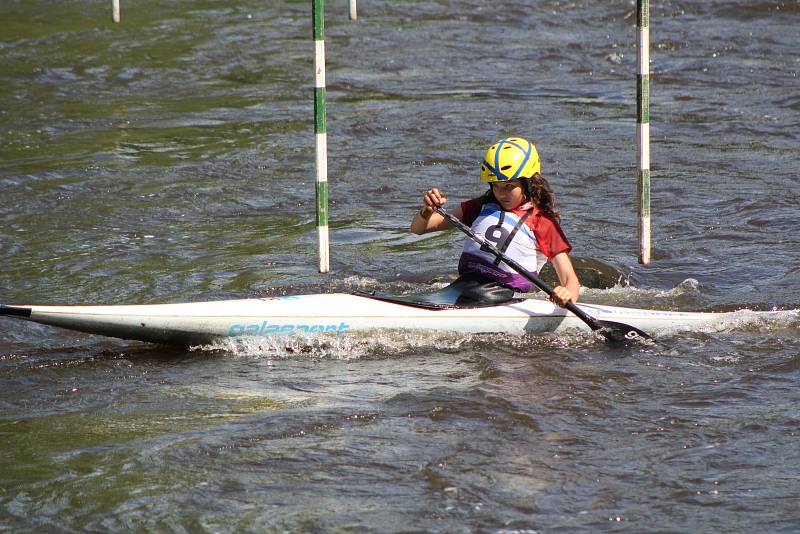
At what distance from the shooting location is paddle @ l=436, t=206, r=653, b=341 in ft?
20.2

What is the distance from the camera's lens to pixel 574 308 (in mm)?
6148

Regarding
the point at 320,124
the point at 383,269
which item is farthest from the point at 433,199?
the point at 383,269

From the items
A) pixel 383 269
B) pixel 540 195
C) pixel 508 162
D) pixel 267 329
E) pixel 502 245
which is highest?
pixel 508 162

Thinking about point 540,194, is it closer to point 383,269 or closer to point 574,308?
point 574,308

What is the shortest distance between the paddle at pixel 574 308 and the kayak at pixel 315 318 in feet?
0.30

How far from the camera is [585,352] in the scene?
612 cm

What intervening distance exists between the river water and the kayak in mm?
89

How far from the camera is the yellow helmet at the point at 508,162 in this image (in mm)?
6117

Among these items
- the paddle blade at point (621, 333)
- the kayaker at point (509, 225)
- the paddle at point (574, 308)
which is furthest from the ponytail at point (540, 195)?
the paddle blade at point (621, 333)

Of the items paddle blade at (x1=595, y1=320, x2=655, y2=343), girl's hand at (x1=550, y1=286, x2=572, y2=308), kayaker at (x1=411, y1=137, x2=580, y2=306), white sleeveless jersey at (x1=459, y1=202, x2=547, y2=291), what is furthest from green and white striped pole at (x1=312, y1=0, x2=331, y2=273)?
paddle blade at (x1=595, y1=320, x2=655, y2=343)

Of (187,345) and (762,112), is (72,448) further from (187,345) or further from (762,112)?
(762,112)

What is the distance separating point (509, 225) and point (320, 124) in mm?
1641

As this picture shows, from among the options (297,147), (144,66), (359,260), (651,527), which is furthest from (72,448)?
(144,66)

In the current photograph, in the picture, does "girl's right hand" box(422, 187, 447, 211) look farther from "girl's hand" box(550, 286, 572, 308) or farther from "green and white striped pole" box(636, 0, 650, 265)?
"green and white striped pole" box(636, 0, 650, 265)
